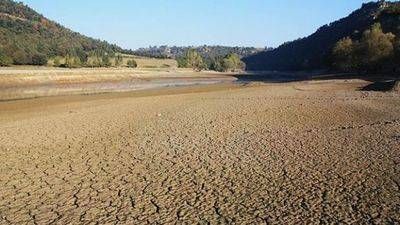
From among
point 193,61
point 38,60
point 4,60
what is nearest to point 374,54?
point 4,60

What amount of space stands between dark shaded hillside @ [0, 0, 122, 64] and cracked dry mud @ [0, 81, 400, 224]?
2889 inches

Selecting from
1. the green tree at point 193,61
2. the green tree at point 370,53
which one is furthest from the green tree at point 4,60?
the green tree at point 193,61

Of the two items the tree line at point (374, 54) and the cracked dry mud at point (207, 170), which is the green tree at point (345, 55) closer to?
the tree line at point (374, 54)

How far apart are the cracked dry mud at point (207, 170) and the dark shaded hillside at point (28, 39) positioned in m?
73.4

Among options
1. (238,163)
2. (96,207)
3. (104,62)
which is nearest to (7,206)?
(96,207)

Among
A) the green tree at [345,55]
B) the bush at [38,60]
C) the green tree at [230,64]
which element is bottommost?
the green tree at [230,64]

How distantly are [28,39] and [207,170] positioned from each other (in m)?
130

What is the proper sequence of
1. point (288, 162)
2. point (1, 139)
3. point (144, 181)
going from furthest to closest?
1. point (1, 139)
2. point (288, 162)
3. point (144, 181)

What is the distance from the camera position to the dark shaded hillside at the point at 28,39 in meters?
93.8

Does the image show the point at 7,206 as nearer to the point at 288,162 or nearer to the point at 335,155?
the point at 288,162

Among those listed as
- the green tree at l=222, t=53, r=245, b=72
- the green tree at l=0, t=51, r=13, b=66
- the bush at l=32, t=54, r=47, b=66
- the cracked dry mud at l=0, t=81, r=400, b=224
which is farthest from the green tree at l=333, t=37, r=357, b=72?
the green tree at l=222, t=53, r=245, b=72

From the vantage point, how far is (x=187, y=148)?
14336mm

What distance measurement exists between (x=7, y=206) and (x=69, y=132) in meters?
8.78

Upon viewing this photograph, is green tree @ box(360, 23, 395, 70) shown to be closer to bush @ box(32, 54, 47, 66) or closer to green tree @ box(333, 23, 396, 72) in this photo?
green tree @ box(333, 23, 396, 72)
